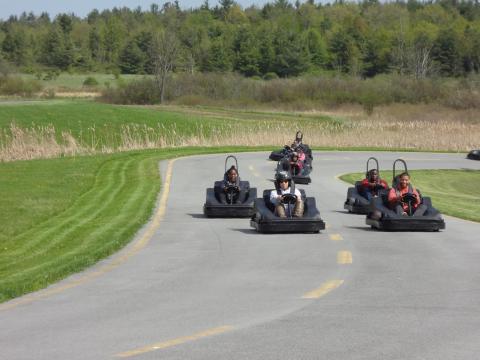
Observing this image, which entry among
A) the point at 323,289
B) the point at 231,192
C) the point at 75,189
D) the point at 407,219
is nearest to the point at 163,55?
the point at 75,189

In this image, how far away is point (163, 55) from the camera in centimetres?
11575

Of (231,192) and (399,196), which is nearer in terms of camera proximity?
(399,196)

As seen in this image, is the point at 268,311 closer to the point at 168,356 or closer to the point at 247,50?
the point at 168,356

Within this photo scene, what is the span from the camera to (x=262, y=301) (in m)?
11.1

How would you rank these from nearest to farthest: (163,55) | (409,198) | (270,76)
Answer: (409,198)
(163,55)
(270,76)

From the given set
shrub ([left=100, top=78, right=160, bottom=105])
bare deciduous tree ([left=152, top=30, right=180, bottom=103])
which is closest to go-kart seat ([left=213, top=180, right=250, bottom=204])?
shrub ([left=100, top=78, right=160, bottom=105])

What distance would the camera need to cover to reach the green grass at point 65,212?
1406 cm

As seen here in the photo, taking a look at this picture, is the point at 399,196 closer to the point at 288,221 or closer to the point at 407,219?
the point at 407,219

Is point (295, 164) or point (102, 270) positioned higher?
point (102, 270)

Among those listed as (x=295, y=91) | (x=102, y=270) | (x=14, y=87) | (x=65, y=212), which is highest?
(x=102, y=270)

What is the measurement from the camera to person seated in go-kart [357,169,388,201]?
23.8 metres

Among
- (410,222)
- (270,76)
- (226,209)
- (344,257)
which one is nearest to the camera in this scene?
(344,257)

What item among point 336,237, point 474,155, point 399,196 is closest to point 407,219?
point 399,196

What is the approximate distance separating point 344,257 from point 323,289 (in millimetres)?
3414
